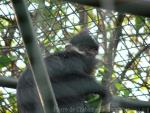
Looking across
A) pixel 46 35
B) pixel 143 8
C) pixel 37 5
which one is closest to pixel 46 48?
pixel 46 35

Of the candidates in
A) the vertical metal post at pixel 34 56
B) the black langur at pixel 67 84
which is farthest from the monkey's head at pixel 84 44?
the vertical metal post at pixel 34 56

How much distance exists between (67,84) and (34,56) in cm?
80

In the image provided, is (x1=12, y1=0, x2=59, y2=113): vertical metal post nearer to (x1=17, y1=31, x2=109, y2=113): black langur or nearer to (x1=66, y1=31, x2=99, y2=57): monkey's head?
(x1=17, y1=31, x2=109, y2=113): black langur

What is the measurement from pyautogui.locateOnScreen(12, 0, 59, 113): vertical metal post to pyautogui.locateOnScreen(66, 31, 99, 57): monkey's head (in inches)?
35.0

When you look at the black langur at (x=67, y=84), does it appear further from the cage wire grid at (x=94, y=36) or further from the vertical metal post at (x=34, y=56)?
the vertical metal post at (x=34, y=56)

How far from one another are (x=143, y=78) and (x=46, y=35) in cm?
49

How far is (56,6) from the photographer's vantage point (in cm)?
177

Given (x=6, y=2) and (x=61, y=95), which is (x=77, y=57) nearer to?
(x=61, y=95)

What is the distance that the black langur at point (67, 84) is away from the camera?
1.32 m

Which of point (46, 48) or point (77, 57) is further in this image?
point (46, 48)

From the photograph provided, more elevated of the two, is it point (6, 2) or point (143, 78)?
point (6, 2)

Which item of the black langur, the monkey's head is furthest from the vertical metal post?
the monkey's head

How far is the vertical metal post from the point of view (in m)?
0.45

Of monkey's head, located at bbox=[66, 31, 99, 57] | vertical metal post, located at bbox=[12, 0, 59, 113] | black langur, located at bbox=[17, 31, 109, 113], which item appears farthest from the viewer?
monkey's head, located at bbox=[66, 31, 99, 57]
